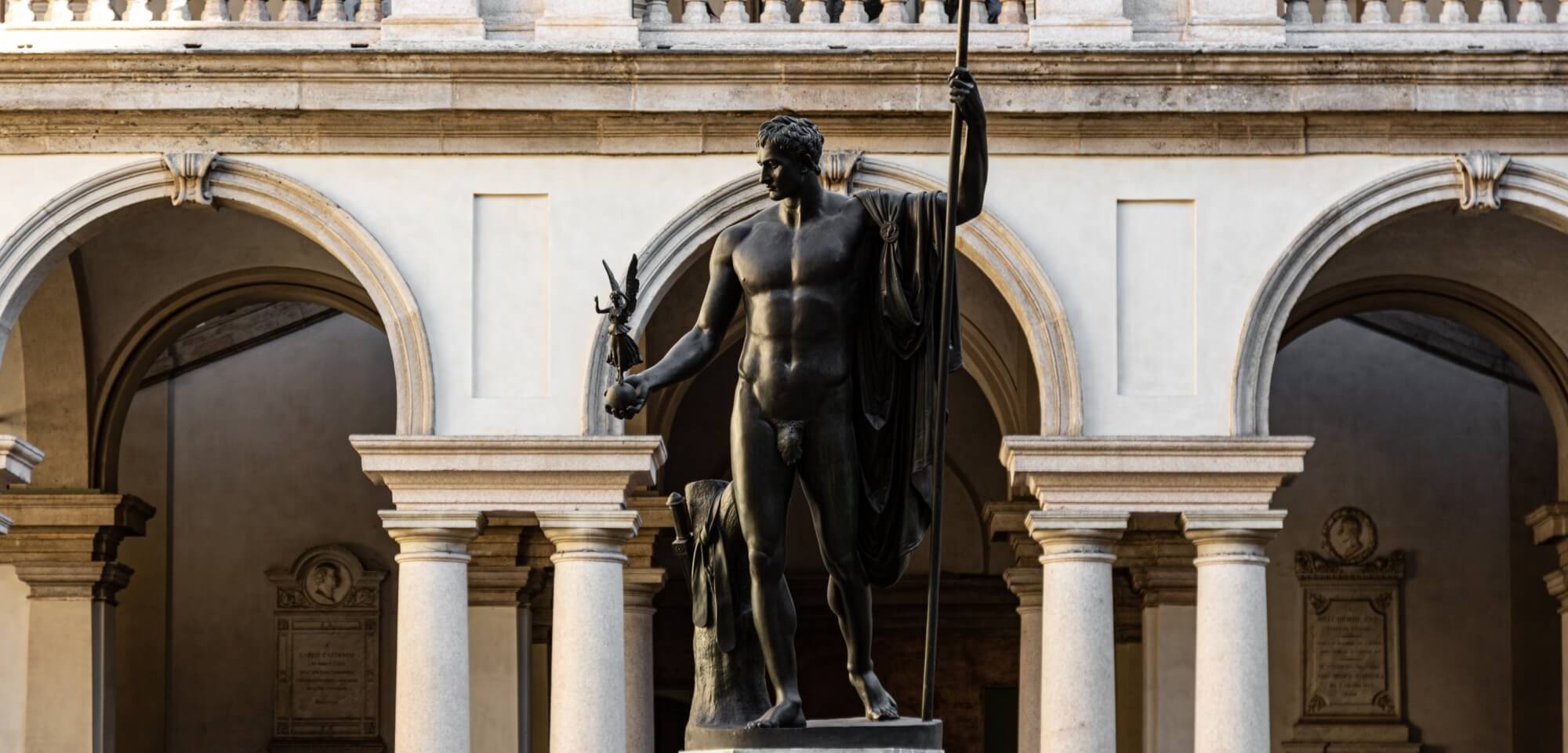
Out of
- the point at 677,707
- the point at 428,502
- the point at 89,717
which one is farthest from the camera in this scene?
the point at 677,707

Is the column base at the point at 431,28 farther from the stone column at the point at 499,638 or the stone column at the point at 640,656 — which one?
the stone column at the point at 640,656

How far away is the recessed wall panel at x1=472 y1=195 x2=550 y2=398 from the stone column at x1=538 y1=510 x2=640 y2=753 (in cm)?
A: 98

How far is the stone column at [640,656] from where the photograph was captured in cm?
2305

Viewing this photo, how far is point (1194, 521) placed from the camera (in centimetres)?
1964

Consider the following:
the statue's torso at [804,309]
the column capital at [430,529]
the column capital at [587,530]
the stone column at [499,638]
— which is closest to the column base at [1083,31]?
the column capital at [587,530]

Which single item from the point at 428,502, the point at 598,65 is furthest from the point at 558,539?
the point at 598,65

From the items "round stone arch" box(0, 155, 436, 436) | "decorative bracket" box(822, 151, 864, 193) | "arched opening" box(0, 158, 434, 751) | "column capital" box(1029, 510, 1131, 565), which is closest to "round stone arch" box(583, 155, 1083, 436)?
"decorative bracket" box(822, 151, 864, 193)

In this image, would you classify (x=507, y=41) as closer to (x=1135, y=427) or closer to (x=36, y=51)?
(x=36, y=51)

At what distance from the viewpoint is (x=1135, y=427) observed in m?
19.8

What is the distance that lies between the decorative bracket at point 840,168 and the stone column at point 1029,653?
4.37m

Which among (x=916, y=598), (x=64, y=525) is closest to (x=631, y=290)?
(x=64, y=525)

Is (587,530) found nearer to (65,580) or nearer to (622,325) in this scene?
(65,580)

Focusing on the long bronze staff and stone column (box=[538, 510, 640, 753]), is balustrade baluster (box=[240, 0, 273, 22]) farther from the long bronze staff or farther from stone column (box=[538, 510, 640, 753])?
the long bronze staff

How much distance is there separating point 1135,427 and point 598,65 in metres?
4.21
